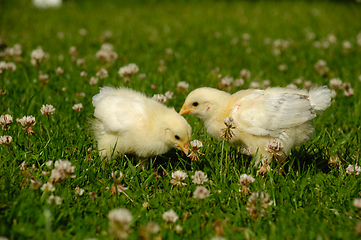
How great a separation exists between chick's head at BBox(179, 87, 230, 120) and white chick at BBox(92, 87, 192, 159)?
461 millimetres

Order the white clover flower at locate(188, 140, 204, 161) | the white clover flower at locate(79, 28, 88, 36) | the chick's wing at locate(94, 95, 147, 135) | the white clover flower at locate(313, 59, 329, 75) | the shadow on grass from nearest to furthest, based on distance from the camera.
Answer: the white clover flower at locate(188, 140, 204, 161), the chick's wing at locate(94, 95, 147, 135), the shadow on grass, the white clover flower at locate(313, 59, 329, 75), the white clover flower at locate(79, 28, 88, 36)

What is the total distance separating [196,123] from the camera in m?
4.88

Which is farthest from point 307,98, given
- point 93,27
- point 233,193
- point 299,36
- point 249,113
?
point 93,27

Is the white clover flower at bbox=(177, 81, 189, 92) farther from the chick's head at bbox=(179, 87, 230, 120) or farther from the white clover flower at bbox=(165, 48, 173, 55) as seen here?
the white clover flower at bbox=(165, 48, 173, 55)

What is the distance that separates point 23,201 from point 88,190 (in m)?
0.63

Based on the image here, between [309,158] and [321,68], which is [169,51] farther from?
[309,158]

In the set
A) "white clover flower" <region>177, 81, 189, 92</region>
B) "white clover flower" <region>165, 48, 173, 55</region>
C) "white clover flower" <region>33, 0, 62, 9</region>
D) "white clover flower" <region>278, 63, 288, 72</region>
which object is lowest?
"white clover flower" <region>177, 81, 189, 92</region>

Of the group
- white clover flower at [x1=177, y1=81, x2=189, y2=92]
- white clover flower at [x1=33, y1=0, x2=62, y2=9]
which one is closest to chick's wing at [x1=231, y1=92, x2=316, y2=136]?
white clover flower at [x1=177, y1=81, x2=189, y2=92]

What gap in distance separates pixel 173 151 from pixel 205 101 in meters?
0.74

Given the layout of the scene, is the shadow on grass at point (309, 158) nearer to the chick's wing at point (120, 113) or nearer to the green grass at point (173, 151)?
the green grass at point (173, 151)

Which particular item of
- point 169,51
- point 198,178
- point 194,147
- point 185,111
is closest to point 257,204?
point 198,178

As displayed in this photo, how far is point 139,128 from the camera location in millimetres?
3686

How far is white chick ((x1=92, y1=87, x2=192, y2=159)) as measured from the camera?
143 inches

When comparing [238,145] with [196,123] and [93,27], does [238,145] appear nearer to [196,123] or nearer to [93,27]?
[196,123]
